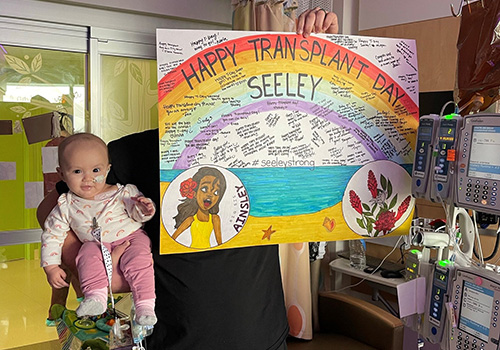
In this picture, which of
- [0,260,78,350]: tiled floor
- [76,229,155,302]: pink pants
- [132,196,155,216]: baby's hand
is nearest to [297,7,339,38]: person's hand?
[132,196,155,216]: baby's hand

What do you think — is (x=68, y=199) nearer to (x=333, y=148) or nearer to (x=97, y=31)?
(x=333, y=148)

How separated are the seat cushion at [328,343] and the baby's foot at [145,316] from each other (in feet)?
5.14

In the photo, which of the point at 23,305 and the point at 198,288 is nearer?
the point at 198,288

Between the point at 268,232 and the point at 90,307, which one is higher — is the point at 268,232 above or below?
above

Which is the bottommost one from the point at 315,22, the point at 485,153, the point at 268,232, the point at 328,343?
the point at 328,343

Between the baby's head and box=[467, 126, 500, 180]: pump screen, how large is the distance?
3.07 ft

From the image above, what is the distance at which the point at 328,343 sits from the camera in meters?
2.61

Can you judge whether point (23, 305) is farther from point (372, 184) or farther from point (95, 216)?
point (372, 184)

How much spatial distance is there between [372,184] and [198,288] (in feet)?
2.05

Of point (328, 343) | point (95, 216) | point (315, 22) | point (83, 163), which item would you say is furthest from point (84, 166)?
point (328, 343)

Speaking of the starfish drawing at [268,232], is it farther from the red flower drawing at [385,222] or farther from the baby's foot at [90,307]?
the baby's foot at [90,307]

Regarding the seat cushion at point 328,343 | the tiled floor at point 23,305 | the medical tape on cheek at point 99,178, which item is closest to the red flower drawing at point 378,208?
the medical tape on cheek at point 99,178

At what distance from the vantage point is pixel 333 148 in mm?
1498

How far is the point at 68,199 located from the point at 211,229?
39cm
